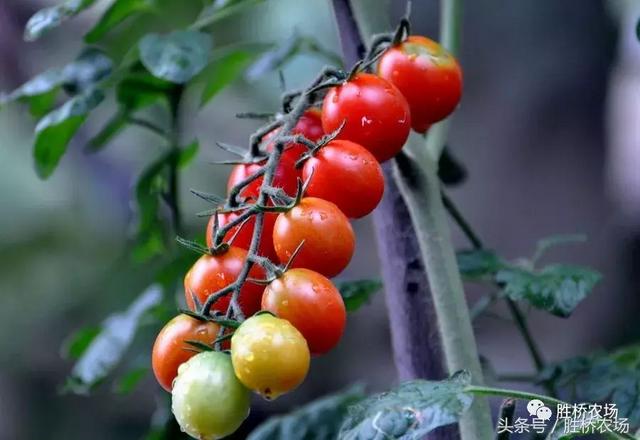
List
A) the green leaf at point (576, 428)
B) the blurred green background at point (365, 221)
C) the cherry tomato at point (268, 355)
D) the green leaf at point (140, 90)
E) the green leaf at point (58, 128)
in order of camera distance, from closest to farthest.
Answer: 1. the cherry tomato at point (268, 355)
2. the green leaf at point (576, 428)
3. the green leaf at point (58, 128)
4. the green leaf at point (140, 90)
5. the blurred green background at point (365, 221)

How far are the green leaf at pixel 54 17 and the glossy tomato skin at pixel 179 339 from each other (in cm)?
40

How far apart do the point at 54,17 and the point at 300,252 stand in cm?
42

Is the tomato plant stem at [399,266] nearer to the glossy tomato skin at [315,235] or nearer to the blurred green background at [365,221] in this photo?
the glossy tomato skin at [315,235]

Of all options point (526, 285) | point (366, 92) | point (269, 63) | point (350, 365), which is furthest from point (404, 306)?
point (350, 365)

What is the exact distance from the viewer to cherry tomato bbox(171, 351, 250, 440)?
1.26 ft

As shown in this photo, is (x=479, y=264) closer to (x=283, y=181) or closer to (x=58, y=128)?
(x=283, y=181)

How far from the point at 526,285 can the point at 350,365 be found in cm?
156

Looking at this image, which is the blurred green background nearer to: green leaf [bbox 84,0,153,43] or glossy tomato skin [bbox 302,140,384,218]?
green leaf [bbox 84,0,153,43]

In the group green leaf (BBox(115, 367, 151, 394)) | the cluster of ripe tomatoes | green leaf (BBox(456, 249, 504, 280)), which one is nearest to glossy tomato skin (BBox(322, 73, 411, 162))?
the cluster of ripe tomatoes

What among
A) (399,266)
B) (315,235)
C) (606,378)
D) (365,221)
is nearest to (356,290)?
(399,266)

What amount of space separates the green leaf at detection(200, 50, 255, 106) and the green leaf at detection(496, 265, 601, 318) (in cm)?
38

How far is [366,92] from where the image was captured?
50cm

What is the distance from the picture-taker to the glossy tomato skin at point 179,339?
0.42 metres

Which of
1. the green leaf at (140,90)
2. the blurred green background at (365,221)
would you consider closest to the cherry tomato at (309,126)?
the green leaf at (140,90)
